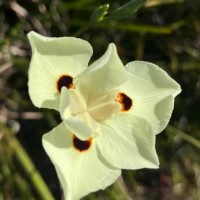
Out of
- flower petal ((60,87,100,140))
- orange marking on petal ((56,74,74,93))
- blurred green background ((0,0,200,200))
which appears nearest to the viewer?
flower petal ((60,87,100,140))

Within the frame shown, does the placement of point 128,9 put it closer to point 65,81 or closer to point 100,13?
point 100,13

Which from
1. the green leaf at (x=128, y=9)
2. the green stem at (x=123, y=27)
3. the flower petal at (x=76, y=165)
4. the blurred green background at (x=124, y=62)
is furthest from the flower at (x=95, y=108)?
the blurred green background at (x=124, y=62)

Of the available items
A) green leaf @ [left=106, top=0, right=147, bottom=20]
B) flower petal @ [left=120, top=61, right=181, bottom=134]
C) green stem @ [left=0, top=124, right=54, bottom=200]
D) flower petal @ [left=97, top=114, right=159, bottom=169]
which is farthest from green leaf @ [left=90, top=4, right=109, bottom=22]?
green stem @ [left=0, top=124, right=54, bottom=200]

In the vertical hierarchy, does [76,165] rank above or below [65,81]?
below

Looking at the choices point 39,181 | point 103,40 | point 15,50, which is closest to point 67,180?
point 39,181

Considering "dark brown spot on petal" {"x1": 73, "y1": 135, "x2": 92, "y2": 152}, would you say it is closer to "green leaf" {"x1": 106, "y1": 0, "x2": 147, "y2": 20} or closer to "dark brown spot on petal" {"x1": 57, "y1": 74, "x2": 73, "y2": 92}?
"dark brown spot on petal" {"x1": 57, "y1": 74, "x2": 73, "y2": 92}

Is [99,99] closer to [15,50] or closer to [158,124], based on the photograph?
[158,124]

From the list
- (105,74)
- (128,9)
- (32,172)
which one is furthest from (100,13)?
(32,172)
